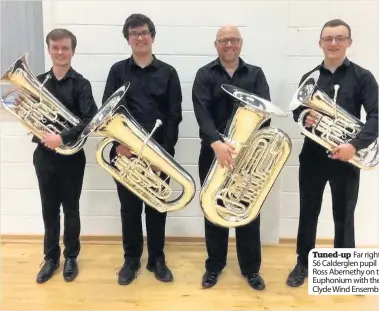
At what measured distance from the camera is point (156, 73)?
2.61m

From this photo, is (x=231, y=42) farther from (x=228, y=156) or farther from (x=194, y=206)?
(x=194, y=206)

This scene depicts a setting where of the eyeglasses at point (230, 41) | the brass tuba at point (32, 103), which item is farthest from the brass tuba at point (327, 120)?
the brass tuba at point (32, 103)

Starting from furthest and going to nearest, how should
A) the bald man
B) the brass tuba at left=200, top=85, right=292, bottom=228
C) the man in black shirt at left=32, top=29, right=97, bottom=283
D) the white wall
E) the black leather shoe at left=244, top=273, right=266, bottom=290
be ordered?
1. the white wall
2. the black leather shoe at left=244, top=273, right=266, bottom=290
3. the man in black shirt at left=32, top=29, right=97, bottom=283
4. the bald man
5. the brass tuba at left=200, top=85, right=292, bottom=228

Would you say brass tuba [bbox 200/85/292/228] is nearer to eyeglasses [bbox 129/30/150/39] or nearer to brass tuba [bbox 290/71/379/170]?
brass tuba [bbox 290/71/379/170]

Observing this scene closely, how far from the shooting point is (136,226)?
2.75 metres

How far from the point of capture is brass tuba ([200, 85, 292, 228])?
2324mm

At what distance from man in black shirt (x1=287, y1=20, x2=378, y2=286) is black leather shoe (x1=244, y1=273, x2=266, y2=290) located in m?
0.17

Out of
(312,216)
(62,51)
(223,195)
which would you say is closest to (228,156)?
(223,195)

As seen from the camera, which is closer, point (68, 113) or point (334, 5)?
point (68, 113)

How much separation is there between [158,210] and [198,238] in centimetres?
87

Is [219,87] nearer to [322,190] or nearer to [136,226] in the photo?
[322,190]

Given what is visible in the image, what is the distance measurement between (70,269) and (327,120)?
1694mm

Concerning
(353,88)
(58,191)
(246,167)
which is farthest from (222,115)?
(58,191)

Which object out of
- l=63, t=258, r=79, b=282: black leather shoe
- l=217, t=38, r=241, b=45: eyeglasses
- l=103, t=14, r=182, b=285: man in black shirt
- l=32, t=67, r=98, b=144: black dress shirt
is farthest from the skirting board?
l=217, t=38, r=241, b=45: eyeglasses
